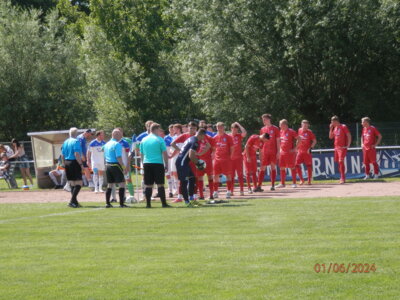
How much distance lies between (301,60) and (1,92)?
18582mm

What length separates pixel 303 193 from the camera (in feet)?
67.4

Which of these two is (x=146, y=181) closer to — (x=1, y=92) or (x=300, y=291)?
(x=300, y=291)

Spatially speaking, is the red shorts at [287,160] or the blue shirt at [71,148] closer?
the blue shirt at [71,148]

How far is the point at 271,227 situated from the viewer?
41.8ft

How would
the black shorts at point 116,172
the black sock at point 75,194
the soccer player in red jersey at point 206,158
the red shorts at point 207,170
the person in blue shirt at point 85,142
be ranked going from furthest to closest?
the person in blue shirt at point 85,142 → the red shorts at point 207,170 → the black sock at point 75,194 → the soccer player in red jersey at point 206,158 → the black shorts at point 116,172

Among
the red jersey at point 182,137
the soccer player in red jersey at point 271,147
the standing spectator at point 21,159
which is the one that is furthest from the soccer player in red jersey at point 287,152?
the standing spectator at point 21,159

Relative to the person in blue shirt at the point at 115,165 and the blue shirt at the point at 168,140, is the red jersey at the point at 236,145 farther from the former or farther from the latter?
the person in blue shirt at the point at 115,165

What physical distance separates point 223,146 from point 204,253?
9.42 m

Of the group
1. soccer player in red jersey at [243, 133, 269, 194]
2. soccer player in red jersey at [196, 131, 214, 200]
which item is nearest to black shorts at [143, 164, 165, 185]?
soccer player in red jersey at [196, 131, 214, 200]

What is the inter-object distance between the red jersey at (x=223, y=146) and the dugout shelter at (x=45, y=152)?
35.0 feet

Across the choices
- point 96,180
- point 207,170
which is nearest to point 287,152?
point 207,170

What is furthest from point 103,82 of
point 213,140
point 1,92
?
point 213,140

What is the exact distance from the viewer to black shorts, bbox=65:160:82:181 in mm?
18672

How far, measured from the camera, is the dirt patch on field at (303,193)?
19.8 meters
